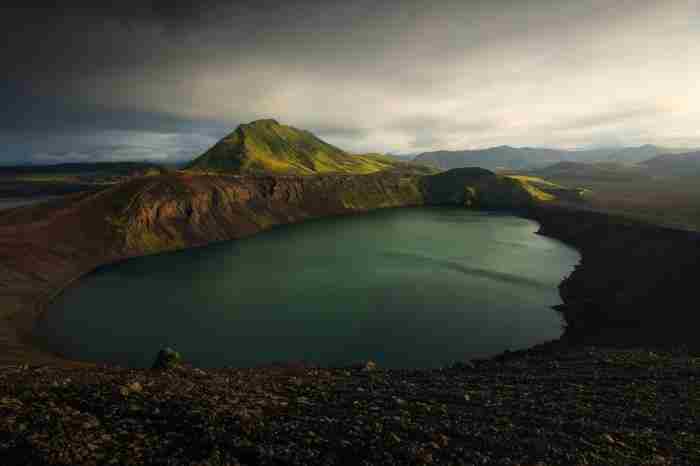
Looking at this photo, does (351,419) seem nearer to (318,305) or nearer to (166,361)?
(166,361)

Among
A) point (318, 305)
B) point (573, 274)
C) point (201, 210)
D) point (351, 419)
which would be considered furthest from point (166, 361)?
point (201, 210)

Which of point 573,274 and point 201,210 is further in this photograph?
point 201,210

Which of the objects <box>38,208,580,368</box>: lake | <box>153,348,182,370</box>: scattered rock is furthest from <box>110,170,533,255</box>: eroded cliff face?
<box>153,348,182,370</box>: scattered rock

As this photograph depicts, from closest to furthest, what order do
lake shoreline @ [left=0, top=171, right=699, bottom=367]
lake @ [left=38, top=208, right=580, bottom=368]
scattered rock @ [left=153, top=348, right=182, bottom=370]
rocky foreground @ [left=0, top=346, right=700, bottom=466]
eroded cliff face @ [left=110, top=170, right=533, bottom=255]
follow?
rocky foreground @ [left=0, top=346, right=700, bottom=466]
scattered rock @ [left=153, top=348, right=182, bottom=370]
lake @ [left=38, top=208, right=580, bottom=368]
lake shoreline @ [left=0, top=171, right=699, bottom=367]
eroded cliff face @ [left=110, top=170, right=533, bottom=255]

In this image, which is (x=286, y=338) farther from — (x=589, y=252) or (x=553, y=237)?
(x=553, y=237)

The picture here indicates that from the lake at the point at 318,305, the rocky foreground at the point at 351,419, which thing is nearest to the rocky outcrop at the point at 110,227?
the lake at the point at 318,305

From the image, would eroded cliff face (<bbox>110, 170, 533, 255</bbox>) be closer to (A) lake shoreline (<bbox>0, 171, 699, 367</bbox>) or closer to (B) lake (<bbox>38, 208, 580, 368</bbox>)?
(A) lake shoreline (<bbox>0, 171, 699, 367</bbox>)
